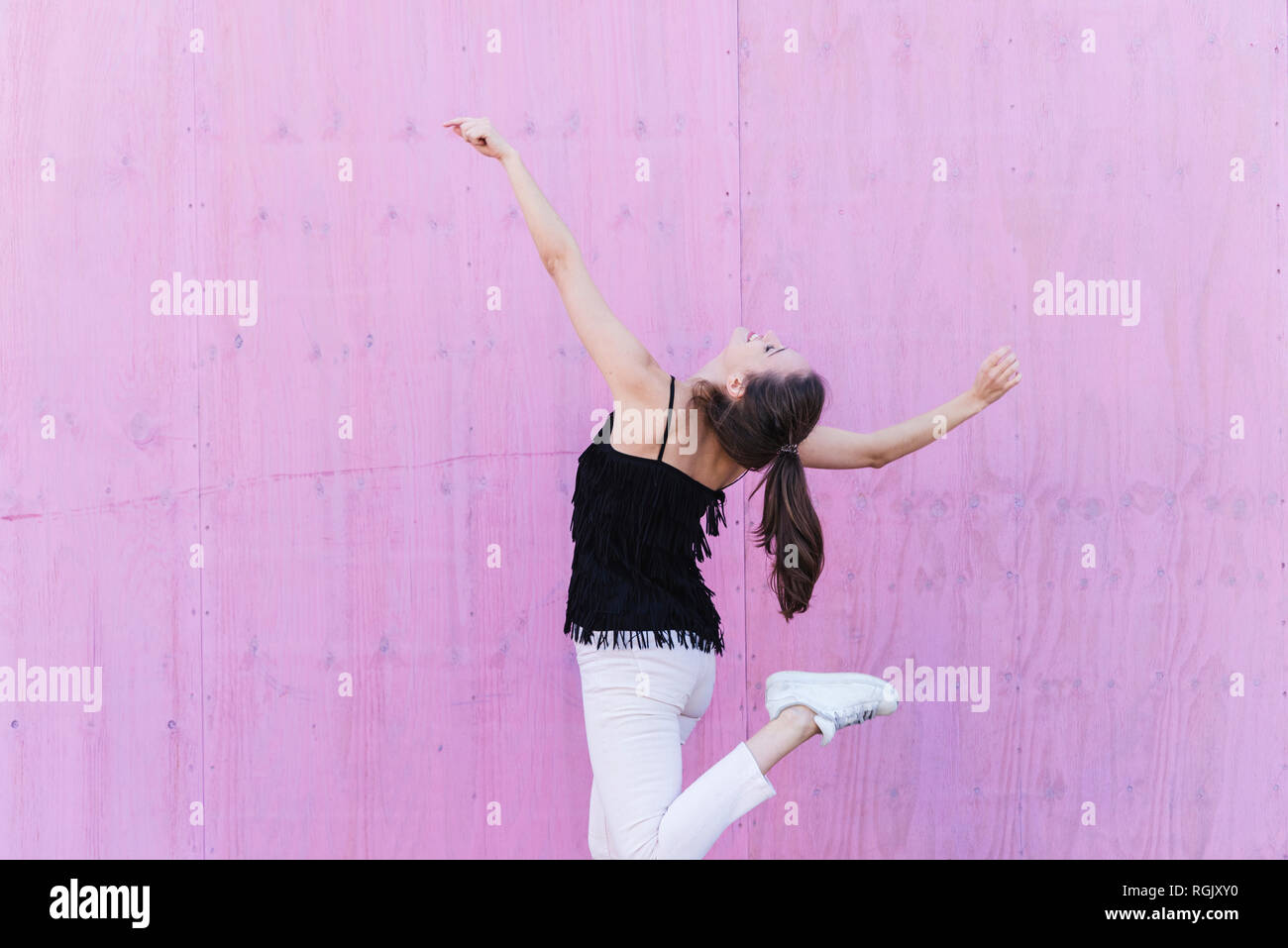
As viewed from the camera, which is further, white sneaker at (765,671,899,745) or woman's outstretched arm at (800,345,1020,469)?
woman's outstretched arm at (800,345,1020,469)

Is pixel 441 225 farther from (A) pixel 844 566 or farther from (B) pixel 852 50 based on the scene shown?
(A) pixel 844 566

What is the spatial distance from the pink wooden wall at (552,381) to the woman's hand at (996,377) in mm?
401

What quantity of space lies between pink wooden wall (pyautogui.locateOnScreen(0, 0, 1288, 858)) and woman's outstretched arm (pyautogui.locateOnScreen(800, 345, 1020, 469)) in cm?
35

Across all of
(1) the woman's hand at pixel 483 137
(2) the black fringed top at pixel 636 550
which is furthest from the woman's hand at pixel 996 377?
(1) the woman's hand at pixel 483 137

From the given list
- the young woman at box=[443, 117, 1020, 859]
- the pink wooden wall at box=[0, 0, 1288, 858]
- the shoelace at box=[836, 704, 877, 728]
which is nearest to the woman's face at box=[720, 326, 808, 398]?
the young woman at box=[443, 117, 1020, 859]

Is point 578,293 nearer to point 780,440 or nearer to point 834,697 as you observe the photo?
point 780,440

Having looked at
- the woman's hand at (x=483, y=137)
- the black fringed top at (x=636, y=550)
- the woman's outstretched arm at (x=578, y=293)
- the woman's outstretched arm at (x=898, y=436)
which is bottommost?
the black fringed top at (x=636, y=550)

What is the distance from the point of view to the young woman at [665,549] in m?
1.95

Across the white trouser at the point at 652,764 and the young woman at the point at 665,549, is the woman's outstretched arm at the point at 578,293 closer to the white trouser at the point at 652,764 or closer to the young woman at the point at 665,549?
the young woman at the point at 665,549

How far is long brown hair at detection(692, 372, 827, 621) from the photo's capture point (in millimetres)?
1974

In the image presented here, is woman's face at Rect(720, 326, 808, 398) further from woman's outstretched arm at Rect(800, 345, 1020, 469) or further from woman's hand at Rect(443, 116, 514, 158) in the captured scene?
woman's hand at Rect(443, 116, 514, 158)

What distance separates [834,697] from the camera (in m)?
2.02
